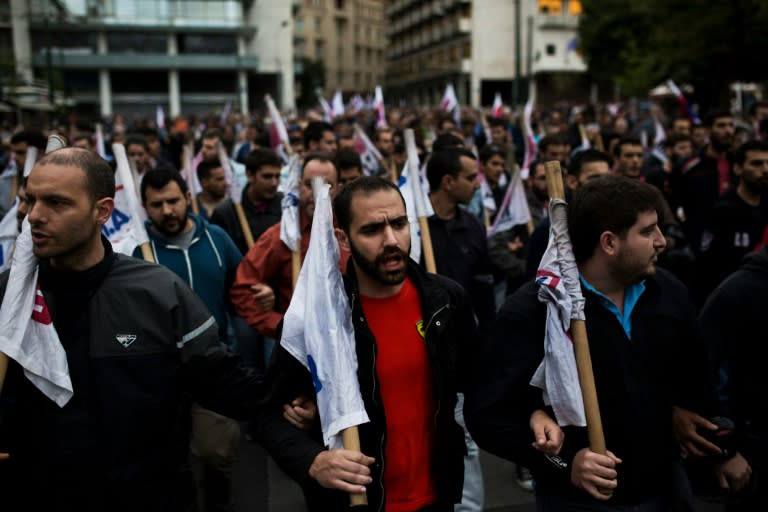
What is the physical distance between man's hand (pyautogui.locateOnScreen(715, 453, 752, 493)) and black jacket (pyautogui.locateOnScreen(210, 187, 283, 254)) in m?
3.87

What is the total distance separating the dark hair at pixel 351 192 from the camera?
9.01 ft

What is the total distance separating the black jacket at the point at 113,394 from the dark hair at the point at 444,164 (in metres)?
2.60

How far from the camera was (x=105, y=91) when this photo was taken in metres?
58.2

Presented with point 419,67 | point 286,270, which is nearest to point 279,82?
point 419,67

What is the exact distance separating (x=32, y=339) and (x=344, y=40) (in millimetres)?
89546

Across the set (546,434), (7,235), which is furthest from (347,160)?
(546,434)

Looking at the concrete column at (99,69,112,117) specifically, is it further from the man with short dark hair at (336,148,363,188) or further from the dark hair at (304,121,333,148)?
the man with short dark hair at (336,148,363,188)

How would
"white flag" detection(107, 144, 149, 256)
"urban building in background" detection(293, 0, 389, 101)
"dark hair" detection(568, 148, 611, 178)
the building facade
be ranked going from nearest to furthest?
1. "white flag" detection(107, 144, 149, 256)
2. "dark hair" detection(568, 148, 611, 178)
3. the building facade
4. "urban building in background" detection(293, 0, 389, 101)

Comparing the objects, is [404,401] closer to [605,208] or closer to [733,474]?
[605,208]

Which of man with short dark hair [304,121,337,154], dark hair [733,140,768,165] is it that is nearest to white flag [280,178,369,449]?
dark hair [733,140,768,165]

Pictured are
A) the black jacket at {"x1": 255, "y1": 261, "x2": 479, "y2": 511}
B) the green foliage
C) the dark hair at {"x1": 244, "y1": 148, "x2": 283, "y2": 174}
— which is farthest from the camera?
the green foliage

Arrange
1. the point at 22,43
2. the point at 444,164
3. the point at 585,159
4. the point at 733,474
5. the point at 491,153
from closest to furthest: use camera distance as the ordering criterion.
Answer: the point at 733,474 → the point at 444,164 → the point at 585,159 → the point at 491,153 → the point at 22,43

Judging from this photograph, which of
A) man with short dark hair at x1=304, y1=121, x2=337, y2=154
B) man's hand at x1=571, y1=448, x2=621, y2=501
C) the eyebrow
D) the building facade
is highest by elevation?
the building facade

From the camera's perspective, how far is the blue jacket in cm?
448
